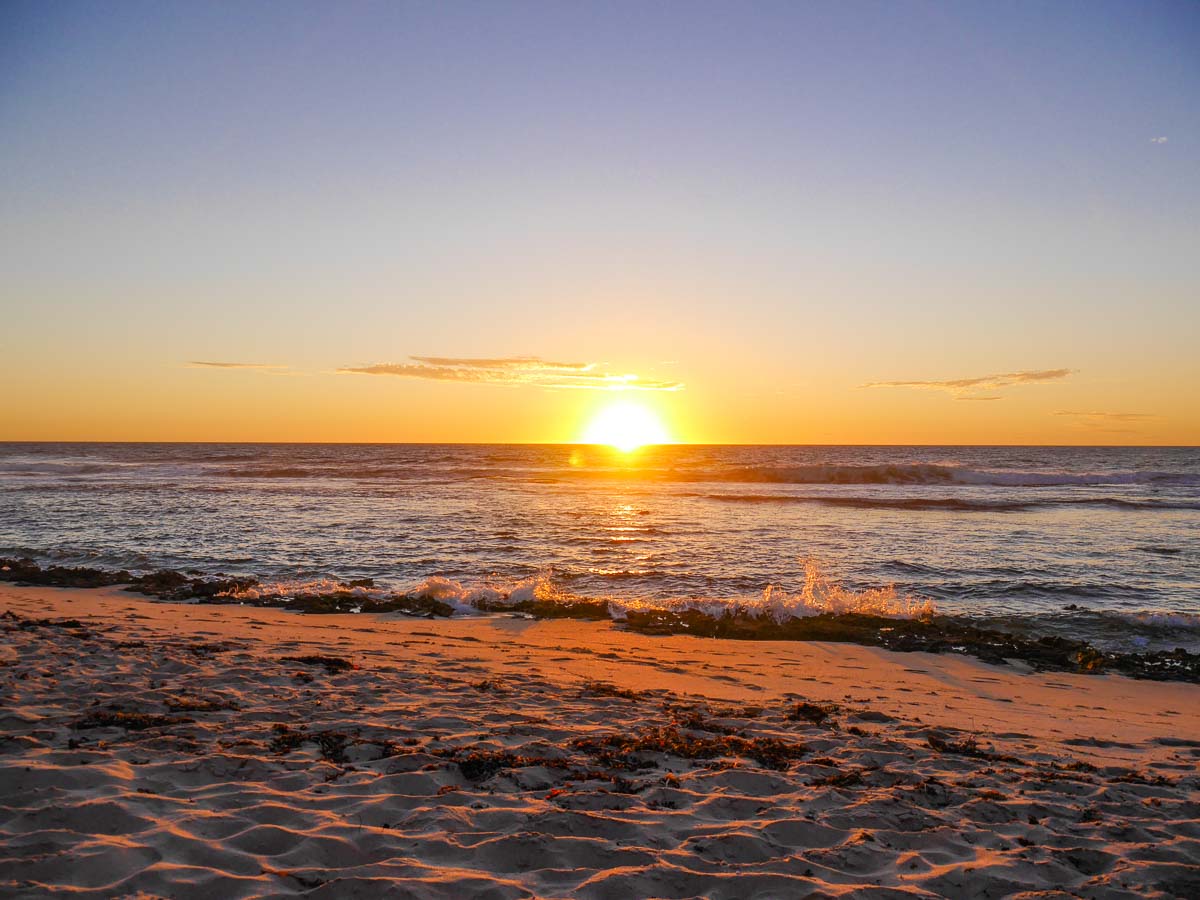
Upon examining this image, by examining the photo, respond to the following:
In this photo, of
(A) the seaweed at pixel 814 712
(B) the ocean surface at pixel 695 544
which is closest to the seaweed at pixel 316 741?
(A) the seaweed at pixel 814 712

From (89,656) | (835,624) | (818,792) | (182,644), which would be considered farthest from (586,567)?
(818,792)

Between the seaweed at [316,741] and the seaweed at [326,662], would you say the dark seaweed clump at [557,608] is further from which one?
the seaweed at [316,741]

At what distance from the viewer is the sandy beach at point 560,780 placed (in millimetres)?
3924

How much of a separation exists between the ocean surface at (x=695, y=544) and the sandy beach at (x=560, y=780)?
540cm

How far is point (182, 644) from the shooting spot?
8.81 metres

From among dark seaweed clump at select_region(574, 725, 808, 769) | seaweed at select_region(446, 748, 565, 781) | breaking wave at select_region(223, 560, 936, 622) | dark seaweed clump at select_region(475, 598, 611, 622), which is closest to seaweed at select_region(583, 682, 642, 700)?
dark seaweed clump at select_region(574, 725, 808, 769)

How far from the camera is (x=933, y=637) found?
1144 centimetres

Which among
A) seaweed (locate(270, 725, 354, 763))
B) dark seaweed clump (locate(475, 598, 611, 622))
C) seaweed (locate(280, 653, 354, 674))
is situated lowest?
dark seaweed clump (locate(475, 598, 611, 622))

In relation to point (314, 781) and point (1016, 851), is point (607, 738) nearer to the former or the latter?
point (314, 781)

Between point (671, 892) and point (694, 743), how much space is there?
7.11 feet

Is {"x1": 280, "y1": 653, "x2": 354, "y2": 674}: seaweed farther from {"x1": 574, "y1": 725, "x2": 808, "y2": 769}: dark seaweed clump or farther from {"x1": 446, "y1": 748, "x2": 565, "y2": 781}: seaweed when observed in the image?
{"x1": 574, "y1": 725, "x2": 808, "y2": 769}: dark seaweed clump

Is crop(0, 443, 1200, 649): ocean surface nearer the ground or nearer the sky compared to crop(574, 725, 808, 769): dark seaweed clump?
nearer the ground

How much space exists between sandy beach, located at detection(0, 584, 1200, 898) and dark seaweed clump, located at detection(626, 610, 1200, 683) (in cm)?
118

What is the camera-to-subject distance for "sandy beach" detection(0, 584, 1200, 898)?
3.92 m
